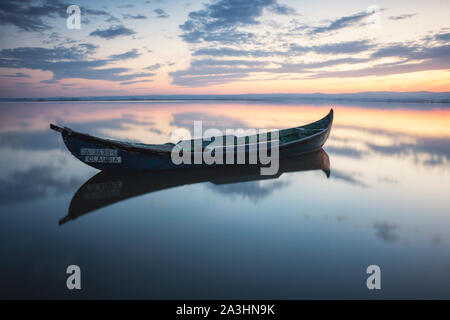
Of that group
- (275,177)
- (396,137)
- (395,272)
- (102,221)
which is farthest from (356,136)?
(102,221)

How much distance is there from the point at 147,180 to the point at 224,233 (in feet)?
17.1

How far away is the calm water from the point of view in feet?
15.8

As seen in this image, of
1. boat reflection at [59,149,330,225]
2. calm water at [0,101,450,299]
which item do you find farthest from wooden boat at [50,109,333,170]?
calm water at [0,101,450,299]

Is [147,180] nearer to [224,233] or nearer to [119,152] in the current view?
[119,152]

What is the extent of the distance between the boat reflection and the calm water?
80 millimetres

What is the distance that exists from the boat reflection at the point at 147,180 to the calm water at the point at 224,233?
0.08 metres

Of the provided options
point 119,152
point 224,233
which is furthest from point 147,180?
point 224,233

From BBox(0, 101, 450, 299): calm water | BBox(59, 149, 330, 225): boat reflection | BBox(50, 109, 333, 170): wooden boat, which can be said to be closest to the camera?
BBox(0, 101, 450, 299): calm water

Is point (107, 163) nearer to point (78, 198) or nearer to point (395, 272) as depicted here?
point (78, 198)

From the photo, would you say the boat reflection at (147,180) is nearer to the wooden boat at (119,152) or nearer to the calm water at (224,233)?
the calm water at (224,233)

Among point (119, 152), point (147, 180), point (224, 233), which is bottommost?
point (224, 233)

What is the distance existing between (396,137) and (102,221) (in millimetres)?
25042

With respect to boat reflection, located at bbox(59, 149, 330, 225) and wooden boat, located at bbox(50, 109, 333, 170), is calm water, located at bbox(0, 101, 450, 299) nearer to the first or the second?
boat reflection, located at bbox(59, 149, 330, 225)

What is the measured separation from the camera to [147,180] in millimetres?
10578
